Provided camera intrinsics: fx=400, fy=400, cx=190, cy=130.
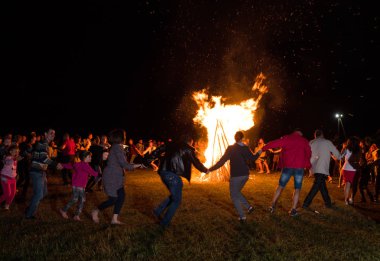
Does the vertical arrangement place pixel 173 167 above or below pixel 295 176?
above

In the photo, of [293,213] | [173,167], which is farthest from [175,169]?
[293,213]

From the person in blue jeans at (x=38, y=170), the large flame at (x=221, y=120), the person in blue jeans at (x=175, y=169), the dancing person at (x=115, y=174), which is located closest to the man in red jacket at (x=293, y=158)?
the person in blue jeans at (x=175, y=169)

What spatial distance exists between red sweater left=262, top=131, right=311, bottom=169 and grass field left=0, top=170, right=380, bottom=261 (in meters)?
→ 1.15

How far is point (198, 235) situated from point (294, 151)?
11.1ft

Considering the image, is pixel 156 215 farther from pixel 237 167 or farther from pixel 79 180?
pixel 237 167

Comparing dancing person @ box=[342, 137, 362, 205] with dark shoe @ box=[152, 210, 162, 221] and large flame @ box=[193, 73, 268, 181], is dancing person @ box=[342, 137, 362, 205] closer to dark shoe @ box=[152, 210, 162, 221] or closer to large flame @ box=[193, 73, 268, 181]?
dark shoe @ box=[152, 210, 162, 221]

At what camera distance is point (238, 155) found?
8.51 meters

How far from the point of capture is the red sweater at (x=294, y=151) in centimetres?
920

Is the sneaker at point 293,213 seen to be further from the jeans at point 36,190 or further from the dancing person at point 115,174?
the jeans at point 36,190

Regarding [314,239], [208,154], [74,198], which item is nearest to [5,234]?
[74,198]

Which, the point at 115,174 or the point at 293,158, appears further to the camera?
the point at 293,158

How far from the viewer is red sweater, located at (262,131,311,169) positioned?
30.2 feet

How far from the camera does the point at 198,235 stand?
7055mm

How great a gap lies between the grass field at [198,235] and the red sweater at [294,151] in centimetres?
115
